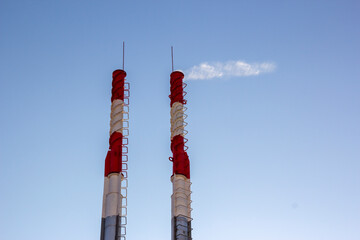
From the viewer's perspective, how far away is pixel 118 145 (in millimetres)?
36562

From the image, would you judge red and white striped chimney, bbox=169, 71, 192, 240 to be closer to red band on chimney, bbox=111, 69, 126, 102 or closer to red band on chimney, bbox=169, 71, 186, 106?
red band on chimney, bbox=169, 71, 186, 106

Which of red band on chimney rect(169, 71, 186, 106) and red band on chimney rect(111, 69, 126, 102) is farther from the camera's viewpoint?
red band on chimney rect(169, 71, 186, 106)

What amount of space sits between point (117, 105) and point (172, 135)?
505 centimetres

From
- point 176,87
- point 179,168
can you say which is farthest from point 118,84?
point 179,168

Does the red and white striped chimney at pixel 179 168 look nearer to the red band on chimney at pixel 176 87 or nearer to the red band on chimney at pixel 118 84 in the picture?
the red band on chimney at pixel 176 87

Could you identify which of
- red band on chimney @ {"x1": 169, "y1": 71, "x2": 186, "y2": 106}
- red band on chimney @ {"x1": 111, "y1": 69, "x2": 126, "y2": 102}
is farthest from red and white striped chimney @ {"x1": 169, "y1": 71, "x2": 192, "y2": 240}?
red band on chimney @ {"x1": 111, "y1": 69, "x2": 126, "y2": 102}

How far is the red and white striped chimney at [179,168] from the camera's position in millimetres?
34094

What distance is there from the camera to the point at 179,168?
3625 cm

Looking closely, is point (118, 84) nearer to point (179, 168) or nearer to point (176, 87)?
point (176, 87)

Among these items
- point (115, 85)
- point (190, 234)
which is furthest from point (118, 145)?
point (190, 234)

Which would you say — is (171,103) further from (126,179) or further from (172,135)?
(126,179)

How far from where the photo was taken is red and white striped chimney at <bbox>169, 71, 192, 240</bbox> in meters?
34.1

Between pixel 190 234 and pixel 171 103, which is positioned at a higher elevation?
pixel 171 103

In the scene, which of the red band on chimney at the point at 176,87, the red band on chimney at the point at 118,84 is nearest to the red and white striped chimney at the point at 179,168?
the red band on chimney at the point at 176,87
